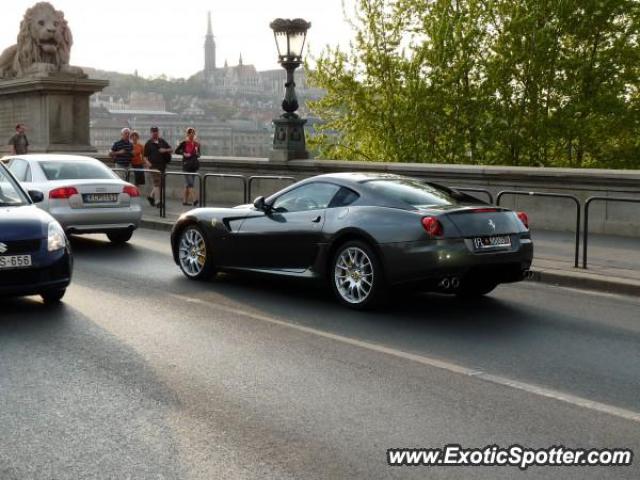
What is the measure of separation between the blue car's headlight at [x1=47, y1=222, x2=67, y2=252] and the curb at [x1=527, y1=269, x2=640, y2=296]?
472 cm

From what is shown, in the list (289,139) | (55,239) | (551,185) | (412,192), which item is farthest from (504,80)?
(55,239)

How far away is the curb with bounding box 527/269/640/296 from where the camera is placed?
10258mm

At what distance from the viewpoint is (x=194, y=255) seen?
35.8 ft

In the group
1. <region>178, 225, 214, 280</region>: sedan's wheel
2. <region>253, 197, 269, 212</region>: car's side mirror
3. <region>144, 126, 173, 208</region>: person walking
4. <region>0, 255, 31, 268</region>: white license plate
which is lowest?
<region>178, 225, 214, 280</region>: sedan's wheel

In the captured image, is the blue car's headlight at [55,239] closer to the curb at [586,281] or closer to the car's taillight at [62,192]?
the curb at [586,281]

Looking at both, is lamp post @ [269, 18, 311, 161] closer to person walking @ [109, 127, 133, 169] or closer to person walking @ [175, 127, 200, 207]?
person walking @ [175, 127, 200, 207]

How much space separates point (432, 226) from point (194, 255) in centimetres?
344

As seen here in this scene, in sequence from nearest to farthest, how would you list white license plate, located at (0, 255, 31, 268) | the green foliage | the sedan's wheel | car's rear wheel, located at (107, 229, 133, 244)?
white license plate, located at (0, 255, 31, 268) < the sedan's wheel < car's rear wheel, located at (107, 229, 133, 244) < the green foliage

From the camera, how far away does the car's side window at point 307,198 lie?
9.56 metres

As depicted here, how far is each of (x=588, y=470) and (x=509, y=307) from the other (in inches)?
191

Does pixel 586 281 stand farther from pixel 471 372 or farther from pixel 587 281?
pixel 471 372

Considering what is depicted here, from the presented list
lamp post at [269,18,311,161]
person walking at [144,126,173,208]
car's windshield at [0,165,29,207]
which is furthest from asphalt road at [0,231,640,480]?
person walking at [144,126,173,208]

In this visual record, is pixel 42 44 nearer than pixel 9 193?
No

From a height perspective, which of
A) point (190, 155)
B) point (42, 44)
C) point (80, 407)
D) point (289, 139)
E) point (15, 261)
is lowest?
point (80, 407)
